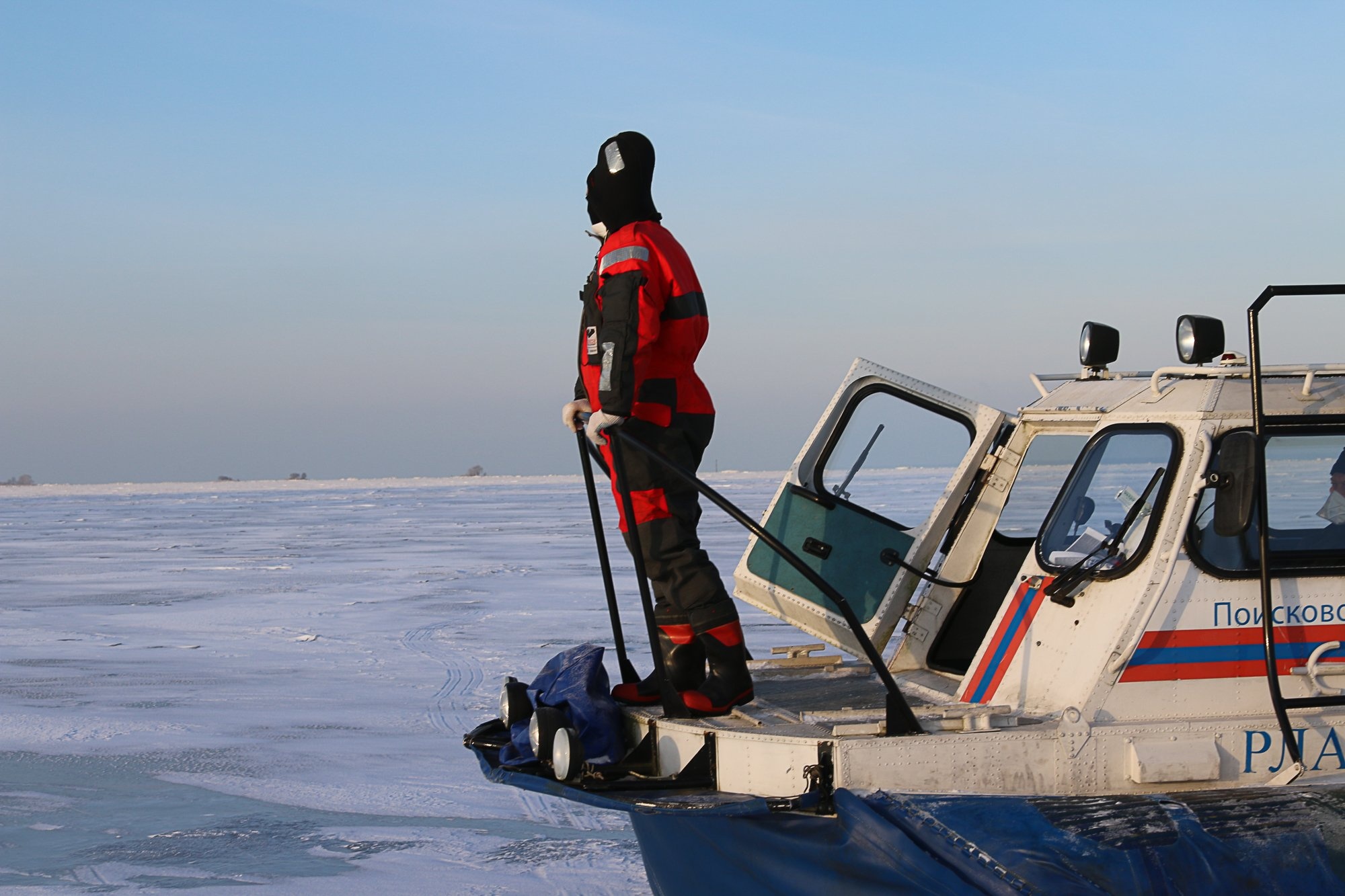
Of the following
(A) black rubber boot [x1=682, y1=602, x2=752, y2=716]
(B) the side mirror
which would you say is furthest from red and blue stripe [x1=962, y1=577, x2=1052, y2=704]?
(A) black rubber boot [x1=682, y1=602, x2=752, y2=716]

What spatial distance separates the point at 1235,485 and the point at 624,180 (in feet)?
6.70

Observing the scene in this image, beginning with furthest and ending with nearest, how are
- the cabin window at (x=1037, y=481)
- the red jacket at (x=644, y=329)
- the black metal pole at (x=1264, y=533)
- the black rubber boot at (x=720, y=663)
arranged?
the cabin window at (x=1037, y=481), the black rubber boot at (x=720, y=663), the red jacket at (x=644, y=329), the black metal pole at (x=1264, y=533)

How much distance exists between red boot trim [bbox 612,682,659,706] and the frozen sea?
76 cm

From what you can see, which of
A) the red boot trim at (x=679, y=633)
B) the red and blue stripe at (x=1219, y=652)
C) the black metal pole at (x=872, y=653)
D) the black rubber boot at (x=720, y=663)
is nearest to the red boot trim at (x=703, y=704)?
the black rubber boot at (x=720, y=663)

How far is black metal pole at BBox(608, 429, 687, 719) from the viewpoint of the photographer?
384cm

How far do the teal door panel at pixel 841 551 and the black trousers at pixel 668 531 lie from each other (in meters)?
0.75

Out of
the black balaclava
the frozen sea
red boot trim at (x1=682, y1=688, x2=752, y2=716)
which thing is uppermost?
the black balaclava

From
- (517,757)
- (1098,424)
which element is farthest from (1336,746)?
(517,757)

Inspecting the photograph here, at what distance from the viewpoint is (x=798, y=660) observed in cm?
525

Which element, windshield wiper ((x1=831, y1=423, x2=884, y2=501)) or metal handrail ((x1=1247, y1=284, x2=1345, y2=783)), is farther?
windshield wiper ((x1=831, y1=423, x2=884, y2=501))

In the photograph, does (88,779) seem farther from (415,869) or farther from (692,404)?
(692,404)

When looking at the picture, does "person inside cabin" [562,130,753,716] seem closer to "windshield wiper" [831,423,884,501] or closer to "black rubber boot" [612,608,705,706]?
"black rubber boot" [612,608,705,706]

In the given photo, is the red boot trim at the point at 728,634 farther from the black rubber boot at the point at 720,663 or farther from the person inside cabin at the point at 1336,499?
the person inside cabin at the point at 1336,499

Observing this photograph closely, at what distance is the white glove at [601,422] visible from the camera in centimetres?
382
